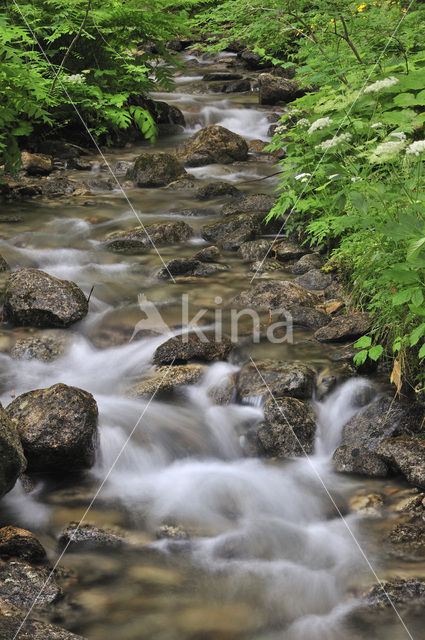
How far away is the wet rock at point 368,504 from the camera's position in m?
3.07

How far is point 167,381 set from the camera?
13.5 feet

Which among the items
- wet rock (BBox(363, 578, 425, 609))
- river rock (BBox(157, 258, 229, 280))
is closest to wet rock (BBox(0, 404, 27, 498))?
wet rock (BBox(363, 578, 425, 609))

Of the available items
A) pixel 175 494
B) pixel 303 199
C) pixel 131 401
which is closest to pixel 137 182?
pixel 303 199

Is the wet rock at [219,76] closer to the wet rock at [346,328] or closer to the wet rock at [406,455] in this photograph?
the wet rock at [346,328]

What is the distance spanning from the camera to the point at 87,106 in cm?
905

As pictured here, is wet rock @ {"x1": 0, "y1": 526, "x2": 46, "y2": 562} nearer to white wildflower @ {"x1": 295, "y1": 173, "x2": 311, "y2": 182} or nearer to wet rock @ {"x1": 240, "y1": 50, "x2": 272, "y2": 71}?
white wildflower @ {"x1": 295, "y1": 173, "x2": 311, "y2": 182}

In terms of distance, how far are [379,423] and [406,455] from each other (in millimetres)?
355

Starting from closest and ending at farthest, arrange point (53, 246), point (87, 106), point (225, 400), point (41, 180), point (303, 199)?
point (225, 400), point (303, 199), point (53, 246), point (41, 180), point (87, 106)

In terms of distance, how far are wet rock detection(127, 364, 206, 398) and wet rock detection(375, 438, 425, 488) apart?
1330 millimetres

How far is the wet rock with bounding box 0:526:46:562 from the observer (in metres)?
2.56

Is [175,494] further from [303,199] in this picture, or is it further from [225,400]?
[303,199]

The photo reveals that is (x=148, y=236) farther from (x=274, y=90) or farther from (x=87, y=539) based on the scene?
(x=274, y=90)

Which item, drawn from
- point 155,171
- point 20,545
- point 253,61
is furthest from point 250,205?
point 253,61

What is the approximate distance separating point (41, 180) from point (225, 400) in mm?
5536
